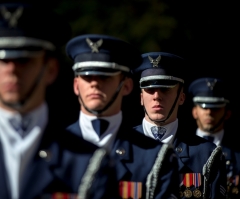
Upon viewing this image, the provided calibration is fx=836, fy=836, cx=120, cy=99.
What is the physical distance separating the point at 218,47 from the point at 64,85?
12.5ft

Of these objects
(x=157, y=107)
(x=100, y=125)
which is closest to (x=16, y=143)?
(x=100, y=125)

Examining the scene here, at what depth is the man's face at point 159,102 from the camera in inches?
290

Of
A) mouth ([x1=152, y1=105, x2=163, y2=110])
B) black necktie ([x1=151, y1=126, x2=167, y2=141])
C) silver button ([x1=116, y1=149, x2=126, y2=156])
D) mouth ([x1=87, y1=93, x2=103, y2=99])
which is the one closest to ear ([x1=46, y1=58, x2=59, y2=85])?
mouth ([x1=87, y1=93, x2=103, y2=99])

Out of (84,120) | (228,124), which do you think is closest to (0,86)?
(84,120)

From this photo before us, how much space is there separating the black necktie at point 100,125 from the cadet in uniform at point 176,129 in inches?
44.0

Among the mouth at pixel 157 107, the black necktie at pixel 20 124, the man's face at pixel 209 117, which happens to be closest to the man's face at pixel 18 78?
the black necktie at pixel 20 124

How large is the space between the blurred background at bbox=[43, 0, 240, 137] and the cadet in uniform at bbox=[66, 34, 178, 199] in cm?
453

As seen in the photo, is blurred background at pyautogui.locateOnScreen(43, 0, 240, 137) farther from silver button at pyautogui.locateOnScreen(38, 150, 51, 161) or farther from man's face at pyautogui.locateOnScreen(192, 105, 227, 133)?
silver button at pyautogui.locateOnScreen(38, 150, 51, 161)

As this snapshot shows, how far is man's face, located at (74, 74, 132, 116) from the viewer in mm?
6129

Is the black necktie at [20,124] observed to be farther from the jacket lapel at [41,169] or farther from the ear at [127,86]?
the ear at [127,86]

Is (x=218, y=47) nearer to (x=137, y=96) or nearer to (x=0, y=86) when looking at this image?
(x=137, y=96)

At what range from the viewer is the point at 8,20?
5145 mm

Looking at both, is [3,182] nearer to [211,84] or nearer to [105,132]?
[105,132]

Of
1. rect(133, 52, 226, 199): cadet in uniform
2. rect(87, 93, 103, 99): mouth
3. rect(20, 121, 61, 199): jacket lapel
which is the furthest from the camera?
rect(133, 52, 226, 199): cadet in uniform
